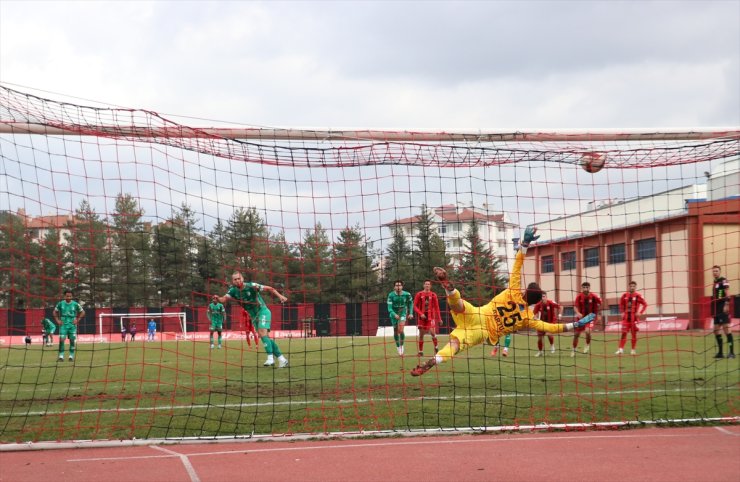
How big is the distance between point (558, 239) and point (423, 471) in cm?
1104

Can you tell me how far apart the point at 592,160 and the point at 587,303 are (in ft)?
26.3

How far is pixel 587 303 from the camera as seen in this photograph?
16.8 m

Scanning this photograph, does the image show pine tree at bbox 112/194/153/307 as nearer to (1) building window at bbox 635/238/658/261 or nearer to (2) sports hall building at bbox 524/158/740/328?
(2) sports hall building at bbox 524/158/740/328

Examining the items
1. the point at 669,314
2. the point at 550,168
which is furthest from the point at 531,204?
the point at 669,314

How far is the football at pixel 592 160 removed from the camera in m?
9.40

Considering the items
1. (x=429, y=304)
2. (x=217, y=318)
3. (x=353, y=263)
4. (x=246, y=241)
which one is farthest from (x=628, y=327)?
(x=217, y=318)

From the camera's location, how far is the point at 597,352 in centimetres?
1925

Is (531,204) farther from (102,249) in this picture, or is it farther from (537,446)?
(102,249)

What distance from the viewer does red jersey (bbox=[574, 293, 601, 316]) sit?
54.6 ft

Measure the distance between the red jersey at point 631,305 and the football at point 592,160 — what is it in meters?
7.79

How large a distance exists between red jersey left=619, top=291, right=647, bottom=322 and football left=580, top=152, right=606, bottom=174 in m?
7.79

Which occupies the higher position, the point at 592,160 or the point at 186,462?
the point at 592,160

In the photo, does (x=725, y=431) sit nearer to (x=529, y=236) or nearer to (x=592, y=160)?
(x=529, y=236)

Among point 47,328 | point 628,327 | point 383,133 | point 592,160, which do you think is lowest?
point 628,327
